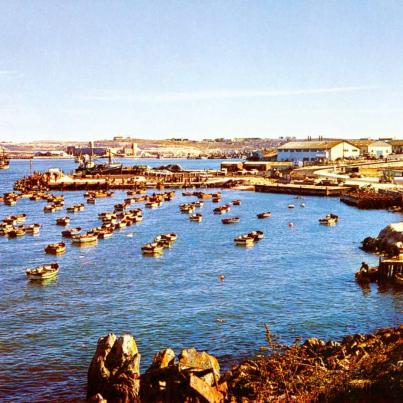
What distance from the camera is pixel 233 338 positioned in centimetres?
3672

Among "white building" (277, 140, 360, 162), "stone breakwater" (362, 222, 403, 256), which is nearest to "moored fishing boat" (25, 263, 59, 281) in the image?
"stone breakwater" (362, 222, 403, 256)

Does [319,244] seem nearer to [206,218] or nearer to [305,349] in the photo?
[206,218]

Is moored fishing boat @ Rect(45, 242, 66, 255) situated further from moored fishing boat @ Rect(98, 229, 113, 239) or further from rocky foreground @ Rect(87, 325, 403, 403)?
rocky foreground @ Rect(87, 325, 403, 403)

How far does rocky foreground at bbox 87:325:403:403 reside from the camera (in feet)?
78.3

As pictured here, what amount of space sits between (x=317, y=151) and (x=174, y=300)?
14666 cm

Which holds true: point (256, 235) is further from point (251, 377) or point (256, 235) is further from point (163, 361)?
point (163, 361)

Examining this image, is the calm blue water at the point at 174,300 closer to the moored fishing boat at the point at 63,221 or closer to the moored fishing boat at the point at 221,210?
the moored fishing boat at the point at 63,221

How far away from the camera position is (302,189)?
13638 cm

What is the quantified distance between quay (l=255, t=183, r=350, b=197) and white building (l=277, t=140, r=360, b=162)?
3987cm

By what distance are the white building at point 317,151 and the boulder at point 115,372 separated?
161 m

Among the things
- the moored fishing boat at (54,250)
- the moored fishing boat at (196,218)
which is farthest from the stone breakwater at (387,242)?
the moored fishing boat at (54,250)

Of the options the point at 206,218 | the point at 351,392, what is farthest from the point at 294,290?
the point at 206,218

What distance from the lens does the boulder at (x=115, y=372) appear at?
2702 cm

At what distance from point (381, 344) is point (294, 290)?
16.8 metres
